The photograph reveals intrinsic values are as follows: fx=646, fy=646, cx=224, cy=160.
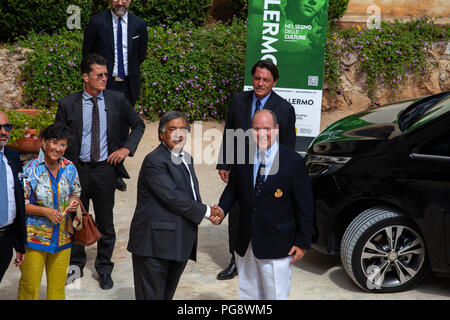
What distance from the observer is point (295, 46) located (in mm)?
9555

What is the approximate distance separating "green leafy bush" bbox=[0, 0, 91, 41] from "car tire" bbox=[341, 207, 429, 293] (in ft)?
25.0

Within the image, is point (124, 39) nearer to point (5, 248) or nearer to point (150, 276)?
point (5, 248)

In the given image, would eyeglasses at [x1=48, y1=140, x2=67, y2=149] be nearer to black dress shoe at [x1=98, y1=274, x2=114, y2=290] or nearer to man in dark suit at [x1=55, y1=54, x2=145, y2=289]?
man in dark suit at [x1=55, y1=54, x2=145, y2=289]

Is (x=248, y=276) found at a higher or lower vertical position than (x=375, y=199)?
lower

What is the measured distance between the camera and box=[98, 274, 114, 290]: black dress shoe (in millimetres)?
5659

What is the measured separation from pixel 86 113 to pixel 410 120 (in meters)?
2.93

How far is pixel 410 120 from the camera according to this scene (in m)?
5.96

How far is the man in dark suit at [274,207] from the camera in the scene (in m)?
4.21

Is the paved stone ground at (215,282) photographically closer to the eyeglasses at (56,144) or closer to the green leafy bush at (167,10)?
the eyeglasses at (56,144)

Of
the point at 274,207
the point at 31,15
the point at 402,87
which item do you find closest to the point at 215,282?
the point at 274,207

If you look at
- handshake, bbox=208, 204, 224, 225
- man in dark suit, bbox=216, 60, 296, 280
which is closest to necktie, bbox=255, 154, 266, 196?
handshake, bbox=208, 204, 224, 225

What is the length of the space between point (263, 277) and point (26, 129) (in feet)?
18.7
